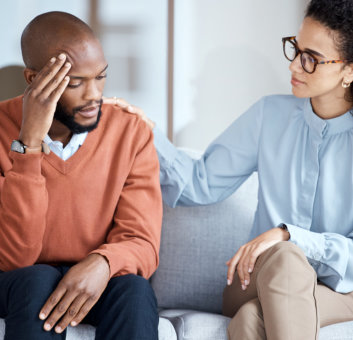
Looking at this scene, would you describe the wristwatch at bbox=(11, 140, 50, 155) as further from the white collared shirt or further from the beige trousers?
the beige trousers

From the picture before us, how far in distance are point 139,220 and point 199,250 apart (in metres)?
0.40

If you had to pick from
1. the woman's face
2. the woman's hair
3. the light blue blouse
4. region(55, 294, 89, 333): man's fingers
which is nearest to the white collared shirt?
the light blue blouse

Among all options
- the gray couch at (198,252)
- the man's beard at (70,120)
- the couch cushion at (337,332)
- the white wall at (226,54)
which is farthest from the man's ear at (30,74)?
the couch cushion at (337,332)

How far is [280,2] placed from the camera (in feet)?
7.59

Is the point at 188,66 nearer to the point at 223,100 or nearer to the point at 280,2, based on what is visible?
the point at 223,100

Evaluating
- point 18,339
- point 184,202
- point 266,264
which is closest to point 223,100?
point 184,202

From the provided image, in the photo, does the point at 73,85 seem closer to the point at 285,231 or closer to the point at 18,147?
the point at 18,147

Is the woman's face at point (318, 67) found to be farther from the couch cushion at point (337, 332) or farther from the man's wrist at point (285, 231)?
the couch cushion at point (337, 332)

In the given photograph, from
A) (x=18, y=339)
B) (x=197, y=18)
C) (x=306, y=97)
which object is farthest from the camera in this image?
(x=197, y=18)

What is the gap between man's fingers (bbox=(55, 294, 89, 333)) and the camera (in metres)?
1.27

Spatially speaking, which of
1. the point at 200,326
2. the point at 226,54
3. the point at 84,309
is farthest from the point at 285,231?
the point at 226,54

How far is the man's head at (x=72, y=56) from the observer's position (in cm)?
145

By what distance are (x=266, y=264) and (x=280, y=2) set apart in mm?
1321

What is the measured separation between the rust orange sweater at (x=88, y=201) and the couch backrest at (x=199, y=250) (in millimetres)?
299
